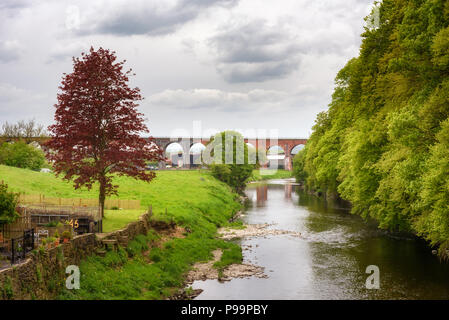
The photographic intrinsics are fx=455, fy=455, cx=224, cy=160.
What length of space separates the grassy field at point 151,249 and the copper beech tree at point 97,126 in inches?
160

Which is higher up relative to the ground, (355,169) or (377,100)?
(377,100)

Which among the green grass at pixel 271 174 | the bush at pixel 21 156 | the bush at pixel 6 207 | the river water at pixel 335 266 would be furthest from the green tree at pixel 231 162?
the bush at pixel 6 207

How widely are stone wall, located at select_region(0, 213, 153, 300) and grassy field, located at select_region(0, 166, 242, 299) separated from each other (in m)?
0.31

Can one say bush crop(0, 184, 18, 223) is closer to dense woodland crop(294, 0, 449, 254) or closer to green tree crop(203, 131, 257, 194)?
dense woodland crop(294, 0, 449, 254)

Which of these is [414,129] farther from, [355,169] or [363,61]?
[363,61]

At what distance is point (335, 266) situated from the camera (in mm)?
29203

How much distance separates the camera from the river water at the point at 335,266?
2398 centimetres

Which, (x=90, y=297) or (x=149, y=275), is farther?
(x=149, y=275)

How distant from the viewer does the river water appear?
23984 mm

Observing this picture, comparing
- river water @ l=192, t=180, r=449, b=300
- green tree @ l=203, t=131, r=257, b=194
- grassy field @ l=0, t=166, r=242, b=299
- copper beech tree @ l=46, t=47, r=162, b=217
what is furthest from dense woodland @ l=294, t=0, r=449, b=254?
green tree @ l=203, t=131, r=257, b=194

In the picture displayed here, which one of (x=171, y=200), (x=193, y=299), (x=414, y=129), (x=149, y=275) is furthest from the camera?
(x=171, y=200)

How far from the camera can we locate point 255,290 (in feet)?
81.4
